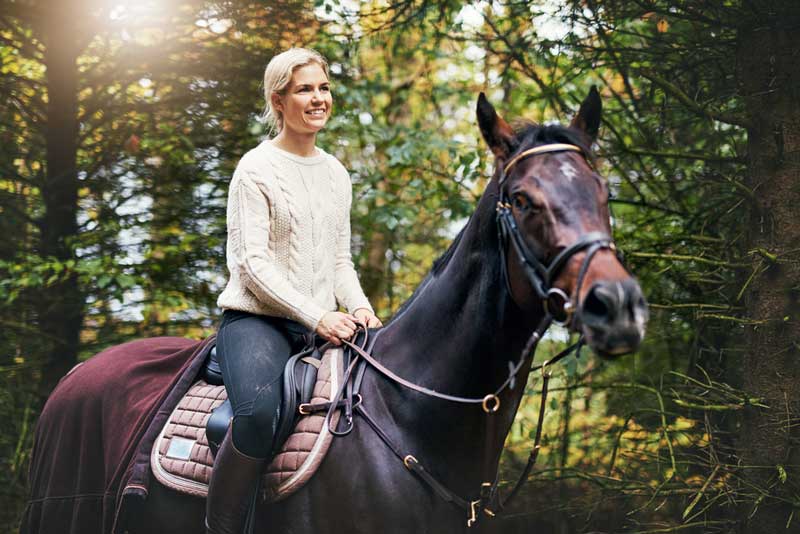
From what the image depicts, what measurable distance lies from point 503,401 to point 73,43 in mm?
5556

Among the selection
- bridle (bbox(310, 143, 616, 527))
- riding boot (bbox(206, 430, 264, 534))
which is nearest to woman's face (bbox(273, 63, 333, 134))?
bridle (bbox(310, 143, 616, 527))

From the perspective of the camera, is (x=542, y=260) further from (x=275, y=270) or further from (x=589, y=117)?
(x=275, y=270)

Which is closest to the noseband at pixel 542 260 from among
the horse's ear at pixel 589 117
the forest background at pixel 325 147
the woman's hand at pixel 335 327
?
the horse's ear at pixel 589 117

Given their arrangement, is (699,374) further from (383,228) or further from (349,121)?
(349,121)

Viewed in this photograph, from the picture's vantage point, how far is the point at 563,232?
7.14ft

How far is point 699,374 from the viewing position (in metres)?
5.27

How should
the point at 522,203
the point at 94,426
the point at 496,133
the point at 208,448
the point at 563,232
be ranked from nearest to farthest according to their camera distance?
the point at 563,232 < the point at 522,203 < the point at 496,133 < the point at 208,448 < the point at 94,426

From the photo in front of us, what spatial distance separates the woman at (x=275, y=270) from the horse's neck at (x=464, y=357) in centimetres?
37

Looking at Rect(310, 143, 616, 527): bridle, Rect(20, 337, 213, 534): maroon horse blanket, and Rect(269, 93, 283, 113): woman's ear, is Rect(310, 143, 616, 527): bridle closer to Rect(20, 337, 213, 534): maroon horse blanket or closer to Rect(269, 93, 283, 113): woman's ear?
Rect(20, 337, 213, 534): maroon horse blanket

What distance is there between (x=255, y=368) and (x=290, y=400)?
0.18 metres

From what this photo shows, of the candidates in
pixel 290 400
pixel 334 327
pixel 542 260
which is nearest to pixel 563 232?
pixel 542 260

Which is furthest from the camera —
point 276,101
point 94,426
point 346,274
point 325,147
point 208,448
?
point 325,147

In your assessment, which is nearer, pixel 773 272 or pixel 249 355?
pixel 249 355

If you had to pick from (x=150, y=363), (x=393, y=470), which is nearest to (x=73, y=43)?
(x=150, y=363)
